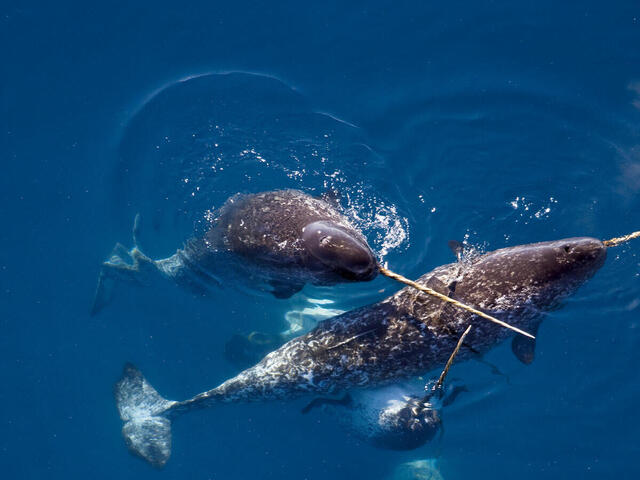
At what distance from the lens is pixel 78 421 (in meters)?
9.42

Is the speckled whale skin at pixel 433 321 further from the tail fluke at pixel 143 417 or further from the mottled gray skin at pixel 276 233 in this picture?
the tail fluke at pixel 143 417

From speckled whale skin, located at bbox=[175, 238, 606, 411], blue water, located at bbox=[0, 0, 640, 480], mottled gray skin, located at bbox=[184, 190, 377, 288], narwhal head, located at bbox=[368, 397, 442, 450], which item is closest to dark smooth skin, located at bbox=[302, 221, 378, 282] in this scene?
mottled gray skin, located at bbox=[184, 190, 377, 288]

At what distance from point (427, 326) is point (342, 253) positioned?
1874mm

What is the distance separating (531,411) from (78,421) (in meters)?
9.26

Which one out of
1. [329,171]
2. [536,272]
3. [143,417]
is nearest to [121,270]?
[143,417]

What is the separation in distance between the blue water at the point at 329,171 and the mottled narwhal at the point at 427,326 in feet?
4.63

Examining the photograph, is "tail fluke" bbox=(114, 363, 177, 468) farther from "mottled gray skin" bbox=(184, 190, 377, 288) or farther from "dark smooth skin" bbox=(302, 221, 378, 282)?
"dark smooth skin" bbox=(302, 221, 378, 282)

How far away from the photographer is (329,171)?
8.00 metres

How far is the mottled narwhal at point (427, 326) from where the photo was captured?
5477 mm

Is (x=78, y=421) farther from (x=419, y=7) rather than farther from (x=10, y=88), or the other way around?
(x=419, y=7)

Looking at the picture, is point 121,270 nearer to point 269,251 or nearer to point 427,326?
point 269,251

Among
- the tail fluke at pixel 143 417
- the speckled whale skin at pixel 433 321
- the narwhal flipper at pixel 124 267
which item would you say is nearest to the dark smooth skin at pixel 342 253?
the speckled whale skin at pixel 433 321

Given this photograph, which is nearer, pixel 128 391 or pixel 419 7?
pixel 419 7

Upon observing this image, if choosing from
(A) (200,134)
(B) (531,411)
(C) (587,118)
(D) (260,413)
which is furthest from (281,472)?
(C) (587,118)
